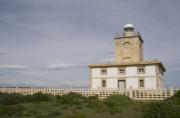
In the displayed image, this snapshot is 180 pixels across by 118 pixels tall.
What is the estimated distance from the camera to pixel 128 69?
32.8 metres

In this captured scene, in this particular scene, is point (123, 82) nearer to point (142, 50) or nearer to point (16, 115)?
point (142, 50)

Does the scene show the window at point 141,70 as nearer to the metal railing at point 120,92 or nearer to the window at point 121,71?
the window at point 121,71

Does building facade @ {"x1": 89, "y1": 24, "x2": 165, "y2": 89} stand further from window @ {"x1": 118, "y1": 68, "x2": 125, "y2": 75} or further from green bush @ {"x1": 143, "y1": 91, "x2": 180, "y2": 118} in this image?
green bush @ {"x1": 143, "y1": 91, "x2": 180, "y2": 118}

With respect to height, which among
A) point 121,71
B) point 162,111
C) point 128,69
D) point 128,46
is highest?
point 128,46

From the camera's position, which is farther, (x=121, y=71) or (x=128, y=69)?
(x=121, y=71)

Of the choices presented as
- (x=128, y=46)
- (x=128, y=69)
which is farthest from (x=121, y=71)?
(x=128, y=46)

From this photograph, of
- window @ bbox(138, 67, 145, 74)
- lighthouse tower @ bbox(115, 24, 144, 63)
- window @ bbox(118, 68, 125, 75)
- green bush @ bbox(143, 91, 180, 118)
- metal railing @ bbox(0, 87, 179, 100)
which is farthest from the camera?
lighthouse tower @ bbox(115, 24, 144, 63)

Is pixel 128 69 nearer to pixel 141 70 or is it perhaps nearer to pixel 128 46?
pixel 141 70

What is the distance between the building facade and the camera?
3178 cm

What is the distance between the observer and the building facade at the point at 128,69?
31.8 m

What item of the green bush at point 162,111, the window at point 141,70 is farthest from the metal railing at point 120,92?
the green bush at point 162,111

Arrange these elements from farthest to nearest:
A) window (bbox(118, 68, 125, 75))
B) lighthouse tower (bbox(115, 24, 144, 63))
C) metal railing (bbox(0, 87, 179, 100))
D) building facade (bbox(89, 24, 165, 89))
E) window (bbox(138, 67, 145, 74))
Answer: lighthouse tower (bbox(115, 24, 144, 63)) < window (bbox(118, 68, 125, 75)) < window (bbox(138, 67, 145, 74)) < building facade (bbox(89, 24, 165, 89)) < metal railing (bbox(0, 87, 179, 100))

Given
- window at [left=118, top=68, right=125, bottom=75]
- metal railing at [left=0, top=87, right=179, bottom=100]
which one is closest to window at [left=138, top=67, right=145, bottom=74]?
Answer: window at [left=118, top=68, right=125, bottom=75]

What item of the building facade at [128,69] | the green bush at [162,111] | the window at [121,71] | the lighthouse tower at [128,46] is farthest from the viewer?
the lighthouse tower at [128,46]
